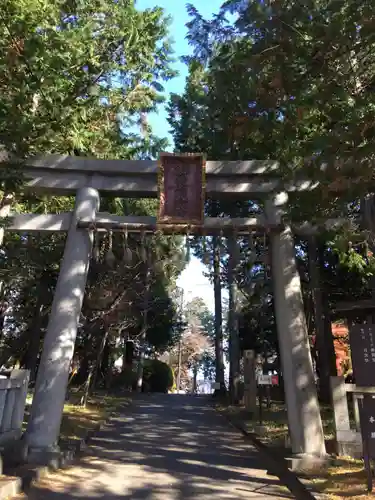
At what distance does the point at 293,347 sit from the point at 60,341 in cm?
420

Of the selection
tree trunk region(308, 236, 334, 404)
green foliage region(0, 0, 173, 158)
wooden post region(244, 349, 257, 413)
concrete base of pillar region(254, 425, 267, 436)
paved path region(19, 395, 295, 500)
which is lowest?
paved path region(19, 395, 295, 500)

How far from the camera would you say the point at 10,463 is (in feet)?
21.9

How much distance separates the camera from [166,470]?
7195mm

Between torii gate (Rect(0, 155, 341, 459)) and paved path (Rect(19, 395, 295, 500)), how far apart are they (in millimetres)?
927

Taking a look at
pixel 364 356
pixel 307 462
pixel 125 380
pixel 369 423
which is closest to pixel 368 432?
pixel 369 423

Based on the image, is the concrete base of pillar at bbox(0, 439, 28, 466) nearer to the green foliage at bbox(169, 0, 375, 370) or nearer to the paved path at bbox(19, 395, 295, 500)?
the paved path at bbox(19, 395, 295, 500)

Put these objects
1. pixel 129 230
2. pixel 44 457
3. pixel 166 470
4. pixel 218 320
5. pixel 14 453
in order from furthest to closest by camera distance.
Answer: pixel 218 320 < pixel 129 230 < pixel 166 470 < pixel 44 457 < pixel 14 453

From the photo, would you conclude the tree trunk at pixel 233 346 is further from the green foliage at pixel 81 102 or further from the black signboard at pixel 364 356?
the black signboard at pixel 364 356

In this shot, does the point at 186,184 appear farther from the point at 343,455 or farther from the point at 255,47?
the point at 343,455

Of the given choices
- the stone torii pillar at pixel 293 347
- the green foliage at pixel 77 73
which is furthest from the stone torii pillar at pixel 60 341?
the stone torii pillar at pixel 293 347

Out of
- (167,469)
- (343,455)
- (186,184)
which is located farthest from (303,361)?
(186,184)

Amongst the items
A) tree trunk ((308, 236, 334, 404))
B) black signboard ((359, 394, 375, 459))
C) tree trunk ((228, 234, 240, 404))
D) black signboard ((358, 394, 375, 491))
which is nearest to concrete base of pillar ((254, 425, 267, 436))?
tree trunk ((308, 236, 334, 404))

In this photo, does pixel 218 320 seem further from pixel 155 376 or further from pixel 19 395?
pixel 19 395

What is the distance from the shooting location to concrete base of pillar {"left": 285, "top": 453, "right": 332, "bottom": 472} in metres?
6.86
